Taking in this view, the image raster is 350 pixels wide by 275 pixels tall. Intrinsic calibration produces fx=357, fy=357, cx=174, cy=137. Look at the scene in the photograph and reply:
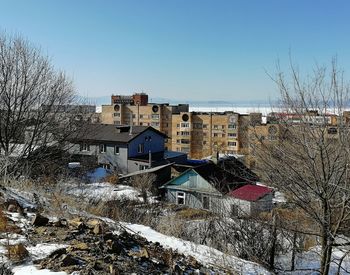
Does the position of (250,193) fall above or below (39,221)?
below

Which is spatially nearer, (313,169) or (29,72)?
(313,169)

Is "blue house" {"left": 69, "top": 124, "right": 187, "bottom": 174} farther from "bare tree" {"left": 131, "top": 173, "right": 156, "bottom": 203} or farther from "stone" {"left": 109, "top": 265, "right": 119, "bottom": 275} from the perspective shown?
"stone" {"left": 109, "top": 265, "right": 119, "bottom": 275}

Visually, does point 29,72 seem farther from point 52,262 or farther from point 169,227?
point 52,262

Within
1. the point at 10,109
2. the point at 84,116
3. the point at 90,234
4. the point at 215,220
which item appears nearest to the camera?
the point at 90,234

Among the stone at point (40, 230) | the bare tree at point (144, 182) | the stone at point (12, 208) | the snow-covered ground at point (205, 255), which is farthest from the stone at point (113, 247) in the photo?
the bare tree at point (144, 182)

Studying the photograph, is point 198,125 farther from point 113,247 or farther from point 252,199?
point 113,247

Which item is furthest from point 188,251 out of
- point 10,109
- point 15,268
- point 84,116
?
point 84,116

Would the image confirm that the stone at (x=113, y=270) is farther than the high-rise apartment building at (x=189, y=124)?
No

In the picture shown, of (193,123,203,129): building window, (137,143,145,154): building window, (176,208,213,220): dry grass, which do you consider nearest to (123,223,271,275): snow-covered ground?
(176,208,213,220): dry grass

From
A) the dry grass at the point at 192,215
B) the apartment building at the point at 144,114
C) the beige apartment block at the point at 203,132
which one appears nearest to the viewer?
the dry grass at the point at 192,215

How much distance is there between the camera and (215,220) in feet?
33.0

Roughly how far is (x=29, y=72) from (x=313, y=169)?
12.2m

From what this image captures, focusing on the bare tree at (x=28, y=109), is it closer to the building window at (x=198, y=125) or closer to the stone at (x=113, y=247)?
the stone at (x=113, y=247)

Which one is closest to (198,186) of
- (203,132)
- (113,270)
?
(113,270)
